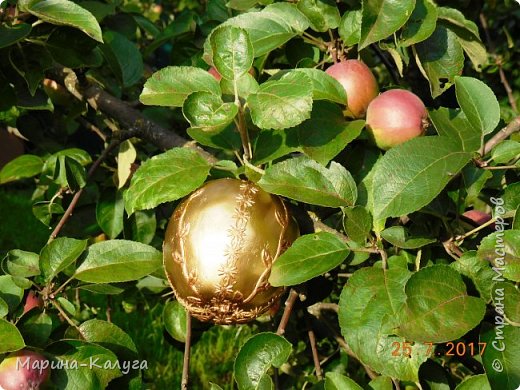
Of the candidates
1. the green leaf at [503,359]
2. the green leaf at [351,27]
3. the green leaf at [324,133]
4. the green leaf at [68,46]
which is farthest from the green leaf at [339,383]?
the green leaf at [68,46]

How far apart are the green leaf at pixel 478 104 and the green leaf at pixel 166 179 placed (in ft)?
1.05

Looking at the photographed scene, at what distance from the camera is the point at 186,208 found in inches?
35.0

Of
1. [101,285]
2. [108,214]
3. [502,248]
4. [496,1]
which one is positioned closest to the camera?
[502,248]

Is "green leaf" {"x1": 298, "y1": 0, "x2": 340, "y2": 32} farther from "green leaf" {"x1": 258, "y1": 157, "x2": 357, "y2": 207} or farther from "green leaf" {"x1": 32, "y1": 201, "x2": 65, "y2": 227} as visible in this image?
"green leaf" {"x1": 32, "y1": 201, "x2": 65, "y2": 227}

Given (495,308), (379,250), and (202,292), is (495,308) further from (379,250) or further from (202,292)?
(202,292)

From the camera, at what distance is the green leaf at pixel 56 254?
958 millimetres

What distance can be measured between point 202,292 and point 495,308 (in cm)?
33

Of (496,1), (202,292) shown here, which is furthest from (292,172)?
(496,1)

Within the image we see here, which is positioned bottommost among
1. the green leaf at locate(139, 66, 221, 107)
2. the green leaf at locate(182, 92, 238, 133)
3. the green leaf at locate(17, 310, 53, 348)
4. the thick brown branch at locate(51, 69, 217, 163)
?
the green leaf at locate(17, 310, 53, 348)

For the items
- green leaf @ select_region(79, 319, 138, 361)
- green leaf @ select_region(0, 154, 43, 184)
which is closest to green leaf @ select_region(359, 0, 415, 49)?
green leaf @ select_region(79, 319, 138, 361)

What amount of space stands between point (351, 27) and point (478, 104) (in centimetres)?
23

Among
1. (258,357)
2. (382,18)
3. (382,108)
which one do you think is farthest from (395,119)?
(258,357)

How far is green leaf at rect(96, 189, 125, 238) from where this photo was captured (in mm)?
1262

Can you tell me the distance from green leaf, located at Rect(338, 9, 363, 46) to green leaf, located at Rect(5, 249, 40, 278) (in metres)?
0.53
